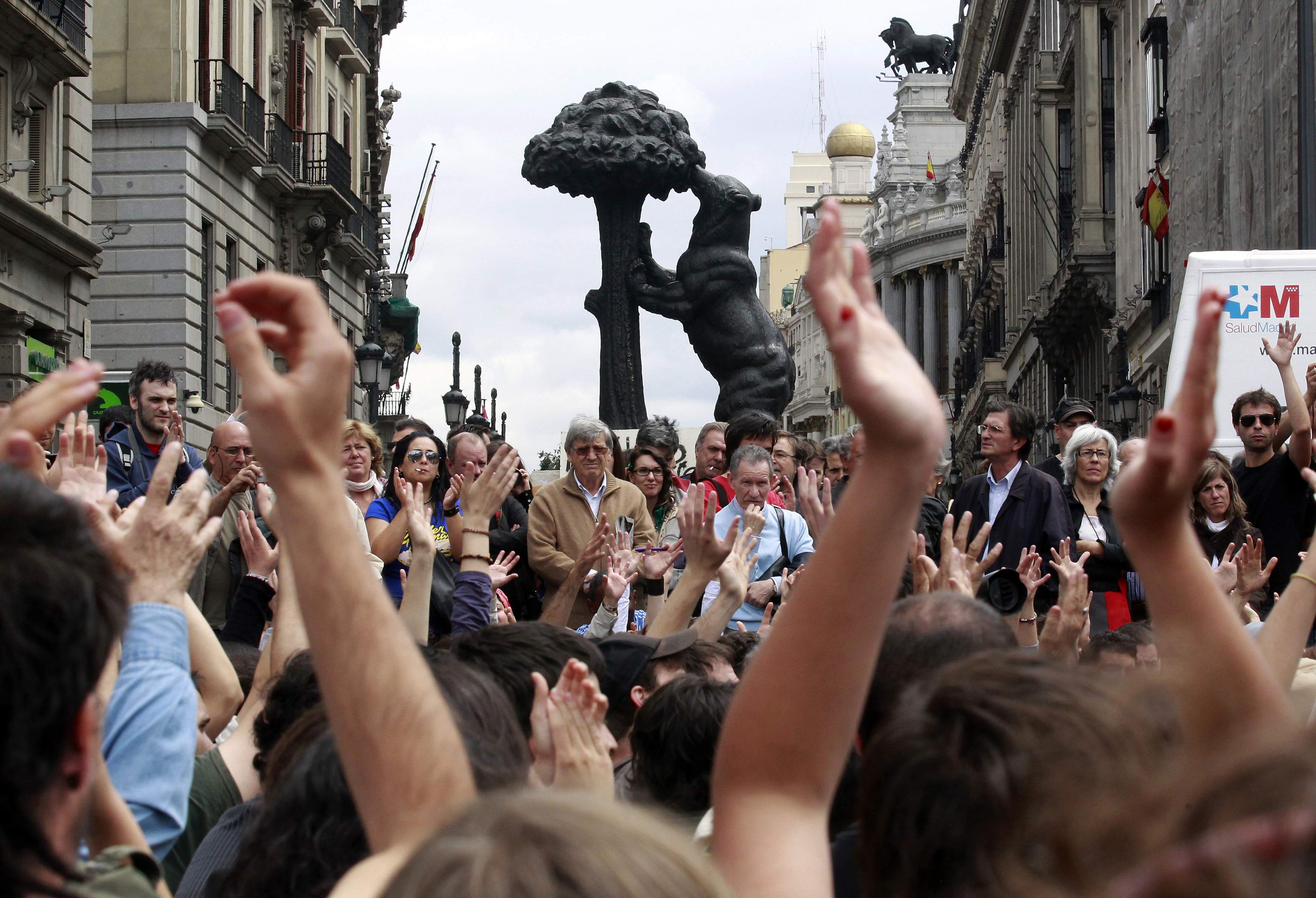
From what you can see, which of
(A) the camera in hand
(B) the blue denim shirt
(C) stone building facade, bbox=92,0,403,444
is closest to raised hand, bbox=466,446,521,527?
(A) the camera in hand

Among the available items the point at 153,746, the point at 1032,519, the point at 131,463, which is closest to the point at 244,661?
the point at 153,746

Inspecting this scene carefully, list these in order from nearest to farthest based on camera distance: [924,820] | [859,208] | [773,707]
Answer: [924,820], [773,707], [859,208]

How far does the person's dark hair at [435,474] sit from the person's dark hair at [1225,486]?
358 cm

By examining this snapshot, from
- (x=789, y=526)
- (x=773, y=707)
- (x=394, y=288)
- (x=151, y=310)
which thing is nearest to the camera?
(x=773, y=707)

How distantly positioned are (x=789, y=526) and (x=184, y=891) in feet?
17.6

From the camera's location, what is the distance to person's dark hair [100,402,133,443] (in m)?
8.28

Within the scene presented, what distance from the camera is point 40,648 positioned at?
5.28ft

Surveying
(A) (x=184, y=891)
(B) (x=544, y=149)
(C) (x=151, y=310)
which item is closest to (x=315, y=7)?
(C) (x=151, y=310)

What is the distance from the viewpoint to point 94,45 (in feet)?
89.9

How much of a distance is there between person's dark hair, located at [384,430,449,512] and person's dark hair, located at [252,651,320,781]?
421 centimetres

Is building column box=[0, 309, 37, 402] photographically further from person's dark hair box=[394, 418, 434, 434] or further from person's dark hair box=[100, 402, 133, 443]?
person's dark hair box=[394, 418, 434, 434]

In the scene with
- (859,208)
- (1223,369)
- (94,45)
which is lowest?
(1223,369)

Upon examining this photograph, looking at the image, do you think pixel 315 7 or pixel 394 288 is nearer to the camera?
pixel 315 7

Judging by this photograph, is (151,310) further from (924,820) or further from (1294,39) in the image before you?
(924,820)
